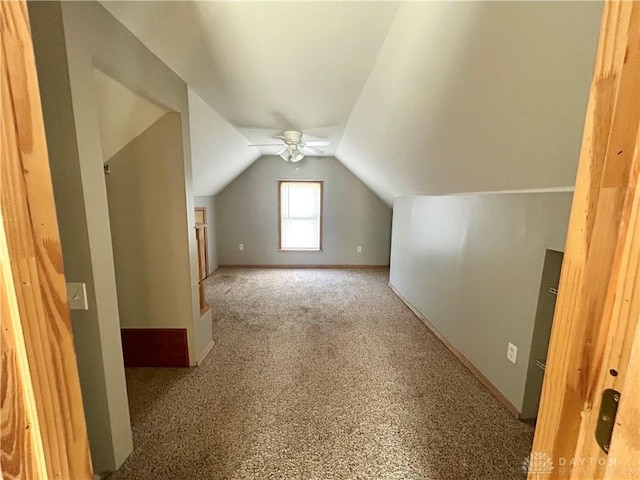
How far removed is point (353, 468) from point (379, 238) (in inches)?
181

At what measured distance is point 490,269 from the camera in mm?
2141

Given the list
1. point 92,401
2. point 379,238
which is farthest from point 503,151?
point 379,238

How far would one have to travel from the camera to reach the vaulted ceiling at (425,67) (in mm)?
1040

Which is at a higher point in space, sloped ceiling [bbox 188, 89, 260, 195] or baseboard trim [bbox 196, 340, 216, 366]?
sloped ceiling [bbox 188, 89, 260, 195]

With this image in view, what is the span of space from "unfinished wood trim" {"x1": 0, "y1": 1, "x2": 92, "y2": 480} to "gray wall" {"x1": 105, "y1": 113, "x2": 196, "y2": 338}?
178cm

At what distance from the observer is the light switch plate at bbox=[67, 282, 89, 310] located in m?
1.23

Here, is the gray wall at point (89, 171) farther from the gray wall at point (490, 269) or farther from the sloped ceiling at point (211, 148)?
the gray wall at point (490, 269)

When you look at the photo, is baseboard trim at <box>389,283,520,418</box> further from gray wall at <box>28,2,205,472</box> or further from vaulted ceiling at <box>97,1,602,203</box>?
gray wall at <box>28,2,205,472</box>

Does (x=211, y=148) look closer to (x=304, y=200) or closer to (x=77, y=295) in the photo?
(x=77, y=295)

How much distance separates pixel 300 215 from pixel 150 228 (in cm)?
380

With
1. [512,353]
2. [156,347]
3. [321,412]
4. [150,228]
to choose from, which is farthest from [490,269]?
[156,347]

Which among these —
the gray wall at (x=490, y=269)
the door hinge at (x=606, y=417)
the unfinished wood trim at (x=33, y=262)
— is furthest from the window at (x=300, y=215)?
the door hinge at (x=606, y=417)

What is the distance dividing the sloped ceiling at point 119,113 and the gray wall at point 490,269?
2491 mm

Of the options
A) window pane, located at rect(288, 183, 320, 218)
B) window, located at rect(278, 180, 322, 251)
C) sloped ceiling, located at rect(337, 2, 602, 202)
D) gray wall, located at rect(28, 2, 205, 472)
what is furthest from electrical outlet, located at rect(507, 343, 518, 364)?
window pane, located at rect(288, 183, 320, 218)
